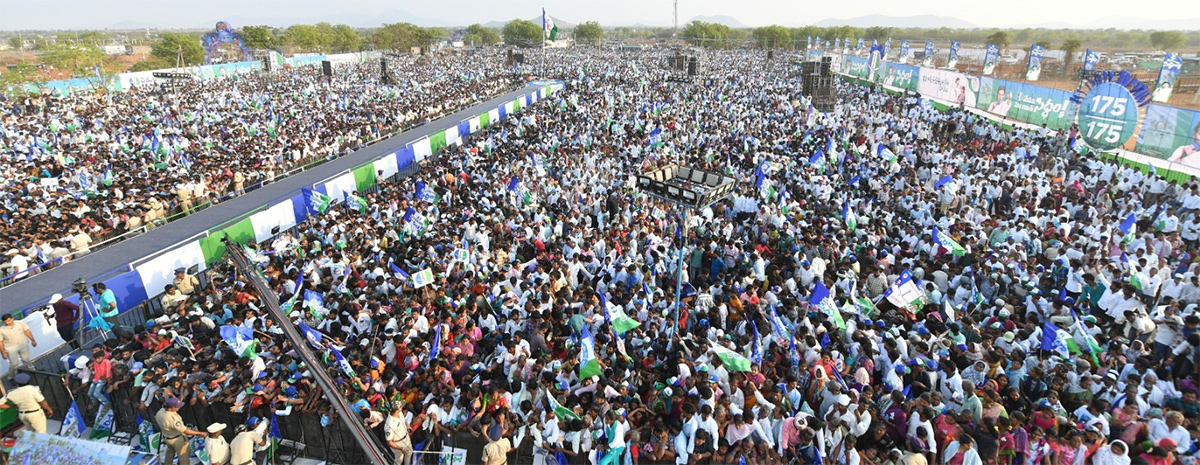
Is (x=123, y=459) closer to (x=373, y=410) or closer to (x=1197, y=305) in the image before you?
(x=373, y=410)

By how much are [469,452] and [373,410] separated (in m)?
1.13

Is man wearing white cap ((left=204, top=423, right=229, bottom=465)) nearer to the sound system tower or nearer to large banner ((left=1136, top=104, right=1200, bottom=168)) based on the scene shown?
large banner ((left=1136, top=104, right=1200, bottom=168))

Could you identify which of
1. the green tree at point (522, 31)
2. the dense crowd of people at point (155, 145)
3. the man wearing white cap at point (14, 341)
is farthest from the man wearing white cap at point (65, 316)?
the green tree at point (522, 31)

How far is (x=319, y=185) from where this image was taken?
1474 centimetres

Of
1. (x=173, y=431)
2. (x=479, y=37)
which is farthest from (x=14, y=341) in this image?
(x=479, y=37)

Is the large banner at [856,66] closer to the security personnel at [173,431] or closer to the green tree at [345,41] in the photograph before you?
the security personnel at [173,431]

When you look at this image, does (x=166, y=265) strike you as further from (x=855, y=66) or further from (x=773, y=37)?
(x=773, y=37)

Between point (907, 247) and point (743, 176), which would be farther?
point (743, 176)

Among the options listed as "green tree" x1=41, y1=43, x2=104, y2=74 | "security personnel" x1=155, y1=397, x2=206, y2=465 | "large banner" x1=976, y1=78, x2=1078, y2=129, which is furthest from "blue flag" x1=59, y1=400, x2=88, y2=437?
"green tree" x1=41, y1=43, x2=104, y2=74

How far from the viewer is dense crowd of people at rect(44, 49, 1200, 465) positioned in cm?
590

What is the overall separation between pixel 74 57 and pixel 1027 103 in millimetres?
53910

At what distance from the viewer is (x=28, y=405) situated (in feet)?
21.9

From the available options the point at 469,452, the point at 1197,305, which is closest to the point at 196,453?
the point at 469,452

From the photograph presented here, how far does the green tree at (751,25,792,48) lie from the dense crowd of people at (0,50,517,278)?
72995 millimetres
